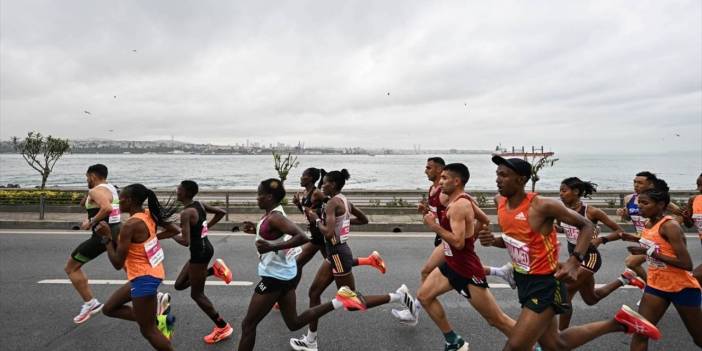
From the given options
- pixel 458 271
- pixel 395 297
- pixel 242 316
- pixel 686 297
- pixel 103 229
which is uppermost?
pixel 103 229

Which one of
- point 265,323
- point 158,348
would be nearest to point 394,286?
point 265,323

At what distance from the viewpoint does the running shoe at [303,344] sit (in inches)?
156

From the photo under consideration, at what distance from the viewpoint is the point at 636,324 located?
127 inches

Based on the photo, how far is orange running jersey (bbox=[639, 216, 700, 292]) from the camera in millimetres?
3398

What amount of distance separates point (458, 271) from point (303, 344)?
1.77 metres

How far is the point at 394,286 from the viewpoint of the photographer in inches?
236

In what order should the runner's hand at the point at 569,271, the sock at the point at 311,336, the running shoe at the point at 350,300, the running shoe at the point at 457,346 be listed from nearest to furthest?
the runner's hand at the point at 569,271 → the running shoe at the point at 457,346 → the running shoe at the point at 350,300 → the sock at the point at 311,336

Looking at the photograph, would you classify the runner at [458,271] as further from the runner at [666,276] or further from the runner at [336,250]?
the runner at [666,276]

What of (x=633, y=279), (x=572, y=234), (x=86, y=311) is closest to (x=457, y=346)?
(x=572, y=234)

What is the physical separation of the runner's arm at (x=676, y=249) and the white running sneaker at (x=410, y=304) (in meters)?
2.35

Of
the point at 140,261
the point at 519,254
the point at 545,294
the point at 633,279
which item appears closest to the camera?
the point at 545,294

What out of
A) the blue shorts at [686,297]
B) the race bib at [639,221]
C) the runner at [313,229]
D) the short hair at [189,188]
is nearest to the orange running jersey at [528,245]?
the blue shorts at [686,297]

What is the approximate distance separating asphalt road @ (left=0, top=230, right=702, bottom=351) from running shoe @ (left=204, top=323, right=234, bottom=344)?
7 centimetres

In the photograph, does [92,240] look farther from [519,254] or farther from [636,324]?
[636,324]
